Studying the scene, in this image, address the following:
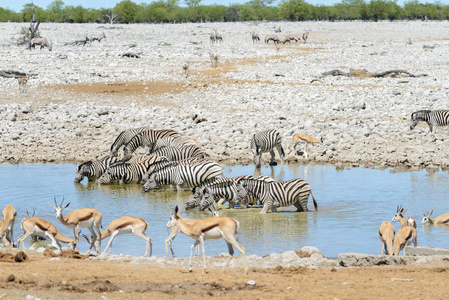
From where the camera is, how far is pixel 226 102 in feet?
83.1

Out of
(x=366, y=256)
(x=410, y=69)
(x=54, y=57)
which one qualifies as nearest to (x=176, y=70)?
(x=54, y=57)

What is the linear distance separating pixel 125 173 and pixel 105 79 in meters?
14.0

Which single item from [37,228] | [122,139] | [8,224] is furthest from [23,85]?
[37,228]

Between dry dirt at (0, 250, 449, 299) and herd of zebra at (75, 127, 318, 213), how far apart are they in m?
5.21

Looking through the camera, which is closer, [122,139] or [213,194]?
[213,194]

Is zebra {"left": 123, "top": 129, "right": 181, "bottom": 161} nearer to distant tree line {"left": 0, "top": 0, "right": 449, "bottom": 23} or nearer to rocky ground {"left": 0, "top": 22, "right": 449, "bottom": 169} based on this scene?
rocky ground {"left": 0, "top": 22, "right": 449, "bottom": 169}

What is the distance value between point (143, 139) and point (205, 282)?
12.1 m

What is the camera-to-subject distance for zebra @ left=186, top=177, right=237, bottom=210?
547 inches

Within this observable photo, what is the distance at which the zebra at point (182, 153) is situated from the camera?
58.4 ft

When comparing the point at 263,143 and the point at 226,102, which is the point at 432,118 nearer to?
the point at 263,143

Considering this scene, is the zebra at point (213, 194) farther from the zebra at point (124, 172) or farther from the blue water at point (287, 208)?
the zebra at point (124, 172)

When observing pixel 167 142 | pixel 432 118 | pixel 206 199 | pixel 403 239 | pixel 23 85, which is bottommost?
pixel 206 199

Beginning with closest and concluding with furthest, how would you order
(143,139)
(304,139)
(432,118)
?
(304,139), (143,139), (432,118)

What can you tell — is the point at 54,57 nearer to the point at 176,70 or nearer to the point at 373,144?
the point at 176,70
